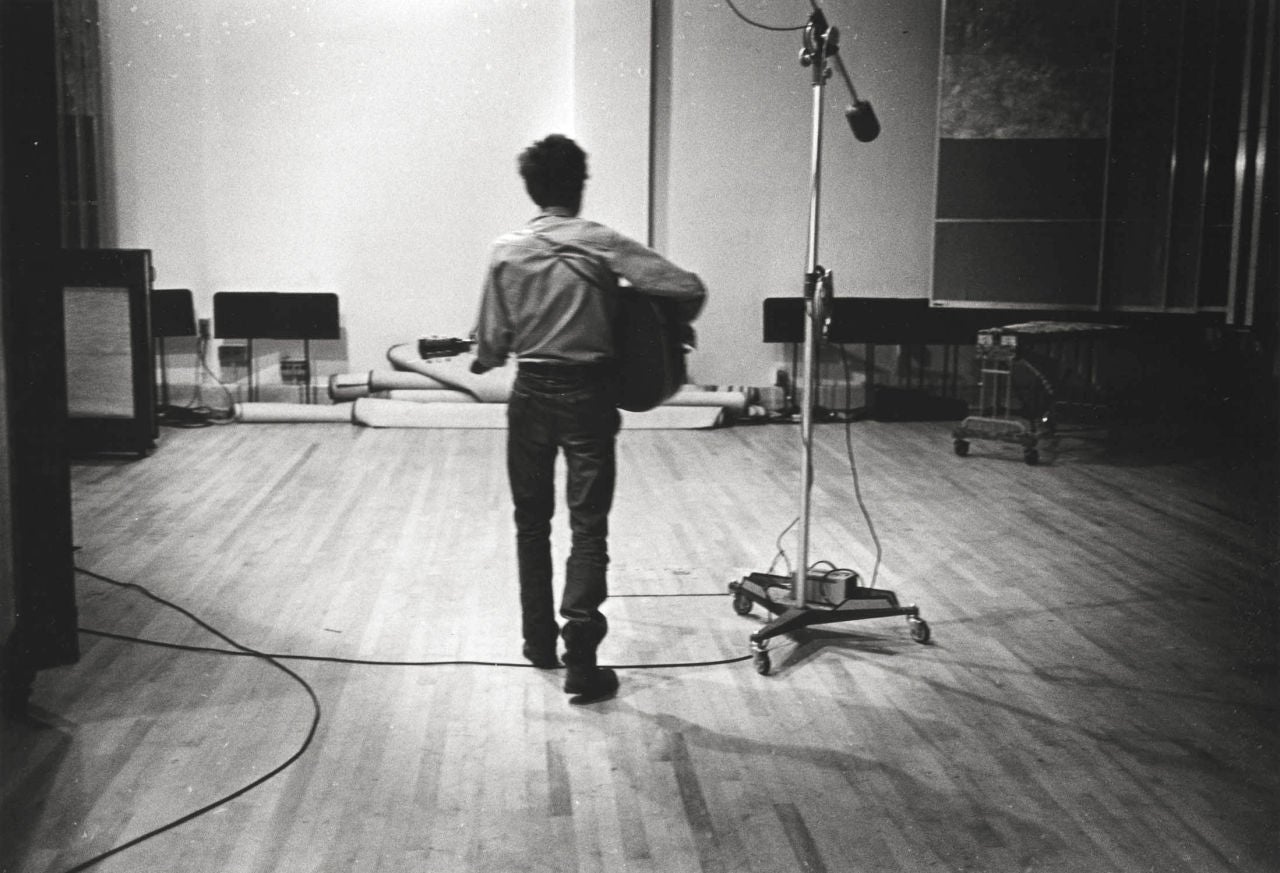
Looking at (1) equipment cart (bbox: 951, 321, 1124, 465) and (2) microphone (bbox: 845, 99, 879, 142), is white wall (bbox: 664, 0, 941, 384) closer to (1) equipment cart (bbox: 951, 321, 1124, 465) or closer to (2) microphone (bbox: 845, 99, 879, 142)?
(1) equipment cart (bbox: 951, 321, 1124, 465)

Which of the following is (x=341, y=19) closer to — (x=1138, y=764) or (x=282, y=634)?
(x=282, y=634)

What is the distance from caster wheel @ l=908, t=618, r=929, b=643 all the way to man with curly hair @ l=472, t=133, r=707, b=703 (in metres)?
1.08

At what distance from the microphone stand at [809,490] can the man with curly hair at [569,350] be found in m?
0.52

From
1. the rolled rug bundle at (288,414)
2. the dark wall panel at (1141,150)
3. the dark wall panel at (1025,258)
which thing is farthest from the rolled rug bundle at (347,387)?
the dark wall panel at (1141,150)

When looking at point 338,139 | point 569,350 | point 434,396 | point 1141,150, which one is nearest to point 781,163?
point 1141,150

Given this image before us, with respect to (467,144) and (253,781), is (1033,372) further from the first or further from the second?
(253,781)

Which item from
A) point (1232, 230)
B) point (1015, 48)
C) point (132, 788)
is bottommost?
point (132, 788)

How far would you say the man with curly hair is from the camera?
356cm

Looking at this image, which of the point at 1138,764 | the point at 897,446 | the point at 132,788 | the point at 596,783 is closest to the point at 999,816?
the point at 1138,764

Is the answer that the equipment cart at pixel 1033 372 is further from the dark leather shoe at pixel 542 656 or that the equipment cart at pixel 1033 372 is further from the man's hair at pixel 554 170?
the man's hair at pixel 554 170

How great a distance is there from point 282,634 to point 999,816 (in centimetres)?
234

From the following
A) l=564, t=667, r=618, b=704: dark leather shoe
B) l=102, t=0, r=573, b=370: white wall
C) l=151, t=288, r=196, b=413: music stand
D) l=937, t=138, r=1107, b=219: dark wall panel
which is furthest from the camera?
l=102, t=0, r=573, b=370: white wall

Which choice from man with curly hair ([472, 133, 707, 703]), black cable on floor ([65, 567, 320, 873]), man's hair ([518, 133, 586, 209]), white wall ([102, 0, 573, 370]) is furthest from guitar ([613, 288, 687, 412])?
white wall ([102, 0, 573, 370])

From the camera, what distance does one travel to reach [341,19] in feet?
31.0
